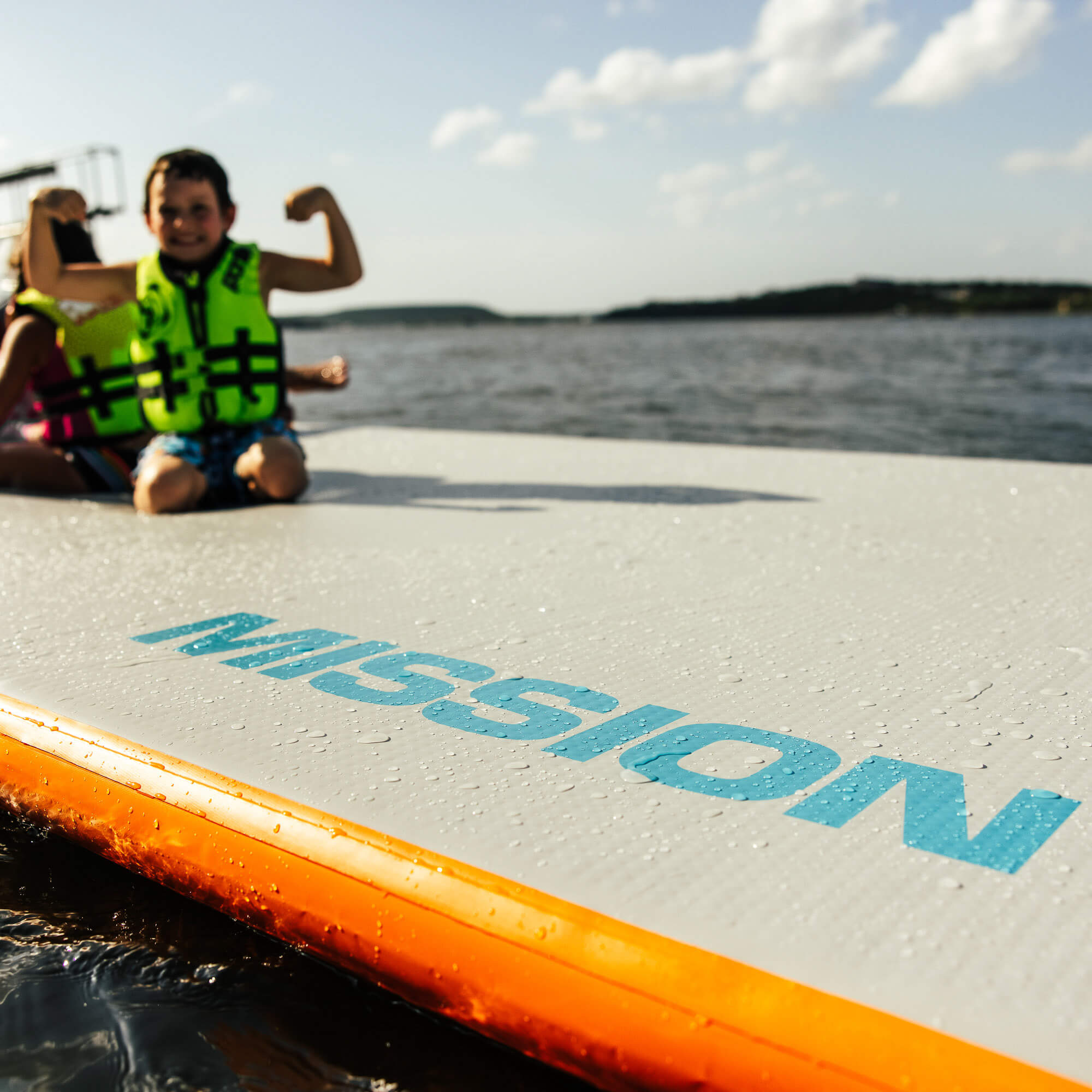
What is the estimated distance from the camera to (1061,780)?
1120 mm

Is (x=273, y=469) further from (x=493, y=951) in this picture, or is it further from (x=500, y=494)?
(x=493, y=951)

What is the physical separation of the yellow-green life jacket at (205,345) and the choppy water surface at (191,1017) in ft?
6.46

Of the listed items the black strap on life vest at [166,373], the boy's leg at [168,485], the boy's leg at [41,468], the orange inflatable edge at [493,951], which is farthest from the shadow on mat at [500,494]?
the orange inflatable edge at [493,951]

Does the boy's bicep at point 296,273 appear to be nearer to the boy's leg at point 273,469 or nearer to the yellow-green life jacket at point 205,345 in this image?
the yellow-green life jacket at point 205,345

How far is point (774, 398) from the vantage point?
13797 mm

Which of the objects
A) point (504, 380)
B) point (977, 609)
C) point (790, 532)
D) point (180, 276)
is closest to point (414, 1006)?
point (977, 609)

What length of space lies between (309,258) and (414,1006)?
8.34ft

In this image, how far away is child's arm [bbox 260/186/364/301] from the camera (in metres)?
2.96

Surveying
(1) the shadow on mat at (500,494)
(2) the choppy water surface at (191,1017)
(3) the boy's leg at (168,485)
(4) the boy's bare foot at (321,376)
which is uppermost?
(4) the boy's bare foot at (321,376)

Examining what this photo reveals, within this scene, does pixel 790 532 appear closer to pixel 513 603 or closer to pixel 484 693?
pixel 513 603

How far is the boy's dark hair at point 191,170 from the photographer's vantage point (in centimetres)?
278

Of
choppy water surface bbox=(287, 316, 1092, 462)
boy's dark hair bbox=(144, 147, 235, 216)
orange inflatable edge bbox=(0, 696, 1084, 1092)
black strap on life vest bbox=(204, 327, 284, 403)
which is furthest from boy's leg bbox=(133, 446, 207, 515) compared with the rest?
choppy water surface bbox=(287, 316, 1092, 462)

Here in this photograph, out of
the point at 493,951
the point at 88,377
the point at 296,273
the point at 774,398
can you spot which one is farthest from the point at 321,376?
the point at 774,398

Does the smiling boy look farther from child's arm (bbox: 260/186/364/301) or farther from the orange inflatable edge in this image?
the orange inflatable edge
